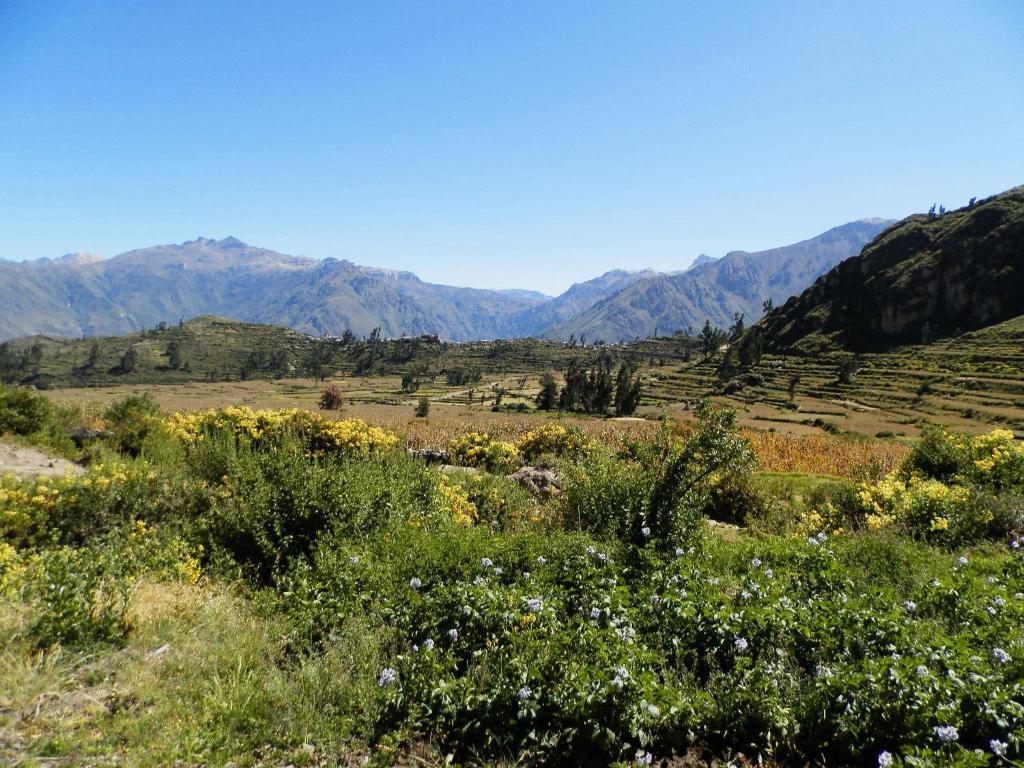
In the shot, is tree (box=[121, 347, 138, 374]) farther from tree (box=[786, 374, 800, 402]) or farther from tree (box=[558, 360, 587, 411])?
tree (box=[786, 374, 800, 402])

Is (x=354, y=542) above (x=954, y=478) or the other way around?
above

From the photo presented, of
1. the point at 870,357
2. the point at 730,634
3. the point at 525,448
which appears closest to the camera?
the point at 730,634

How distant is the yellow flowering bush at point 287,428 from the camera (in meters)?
12.1

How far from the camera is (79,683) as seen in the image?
357cm

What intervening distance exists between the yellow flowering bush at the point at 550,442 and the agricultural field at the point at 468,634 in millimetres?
7193

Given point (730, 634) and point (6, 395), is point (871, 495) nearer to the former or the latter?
point (730, 634)

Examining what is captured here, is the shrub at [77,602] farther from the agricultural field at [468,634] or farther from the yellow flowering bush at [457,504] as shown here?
the yellow flowering bush at [457,504]

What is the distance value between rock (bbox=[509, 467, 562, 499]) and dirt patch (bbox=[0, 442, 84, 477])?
8.29 m

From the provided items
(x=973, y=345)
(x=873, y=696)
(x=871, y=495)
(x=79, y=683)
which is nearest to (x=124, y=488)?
(x=79, y=683)

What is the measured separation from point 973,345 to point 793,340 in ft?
134

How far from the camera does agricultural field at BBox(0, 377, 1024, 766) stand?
10.2 feet

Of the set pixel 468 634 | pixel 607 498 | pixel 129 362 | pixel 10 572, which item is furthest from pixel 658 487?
pixel 129 362

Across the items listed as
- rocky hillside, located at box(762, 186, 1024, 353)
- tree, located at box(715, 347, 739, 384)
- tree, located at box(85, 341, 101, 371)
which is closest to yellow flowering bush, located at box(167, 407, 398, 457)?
tree, located at box(715, 347, 739, 384)

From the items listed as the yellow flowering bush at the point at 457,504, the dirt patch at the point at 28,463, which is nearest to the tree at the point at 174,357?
the dirt patch at the point at 28,463
